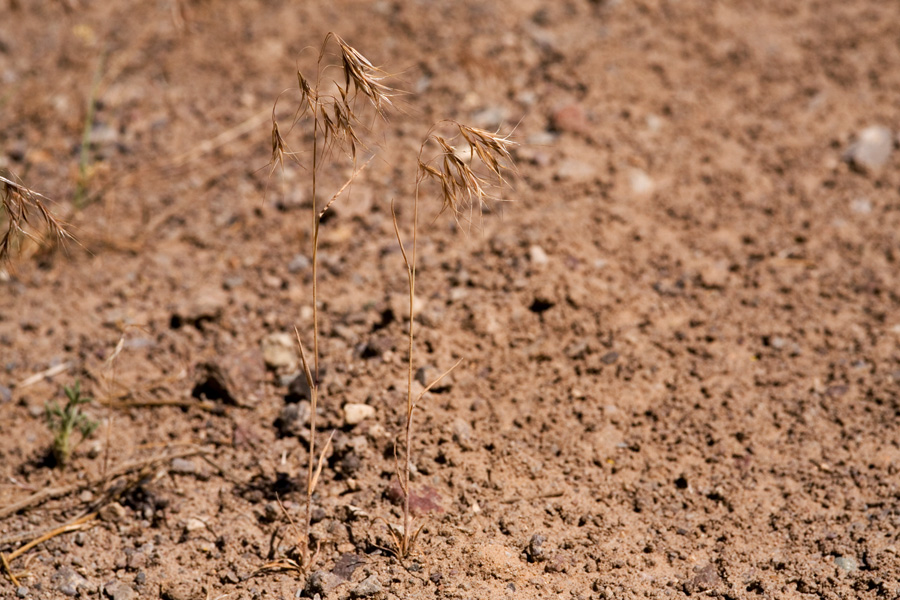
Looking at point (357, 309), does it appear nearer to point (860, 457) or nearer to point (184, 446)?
point (184, 446)

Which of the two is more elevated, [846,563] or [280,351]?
[280,351]

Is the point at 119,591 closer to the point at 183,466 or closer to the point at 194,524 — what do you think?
the point at 194,524

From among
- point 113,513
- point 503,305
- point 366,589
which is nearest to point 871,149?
point 503,305

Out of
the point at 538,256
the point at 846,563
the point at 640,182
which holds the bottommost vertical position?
the point at 846,563

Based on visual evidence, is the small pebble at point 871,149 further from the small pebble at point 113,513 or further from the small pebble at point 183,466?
the small pebble at point 113,513

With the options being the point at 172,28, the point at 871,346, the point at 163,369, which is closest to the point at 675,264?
the point at 871,346

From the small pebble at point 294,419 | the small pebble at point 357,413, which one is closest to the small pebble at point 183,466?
the small pebble at point 294,419
